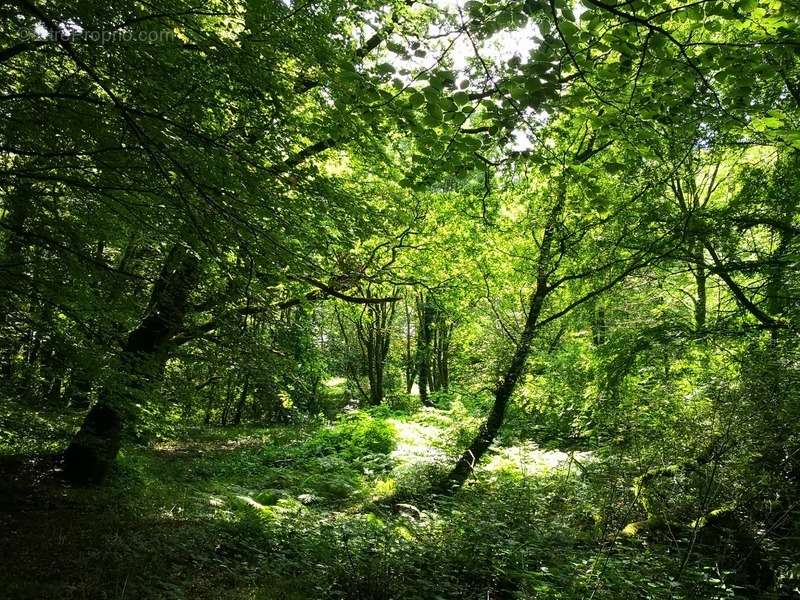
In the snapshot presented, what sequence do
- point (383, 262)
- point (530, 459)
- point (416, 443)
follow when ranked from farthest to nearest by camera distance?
1. point (416, 443)
2. point (530, 459)
3. point (383, 262)

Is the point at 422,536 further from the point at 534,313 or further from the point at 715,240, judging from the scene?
the point at 715,240

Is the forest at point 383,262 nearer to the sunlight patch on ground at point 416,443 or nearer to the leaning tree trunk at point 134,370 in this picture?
the leaning tree trunk at point 134,370

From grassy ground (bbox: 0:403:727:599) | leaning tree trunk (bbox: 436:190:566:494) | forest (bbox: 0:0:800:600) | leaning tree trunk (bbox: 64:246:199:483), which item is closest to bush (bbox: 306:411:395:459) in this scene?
grassy ground (bbox: 0:403:727:599)

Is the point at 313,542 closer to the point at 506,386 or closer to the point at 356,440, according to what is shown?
the point at 506,386

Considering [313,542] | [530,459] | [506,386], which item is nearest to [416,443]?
[530,459]

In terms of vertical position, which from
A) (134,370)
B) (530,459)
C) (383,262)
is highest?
(383,262)

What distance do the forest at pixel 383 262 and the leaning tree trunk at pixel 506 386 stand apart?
0.08 metres

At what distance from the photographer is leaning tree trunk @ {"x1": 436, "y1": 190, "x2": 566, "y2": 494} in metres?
8.63

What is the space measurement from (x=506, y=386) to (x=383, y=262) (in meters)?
3.37

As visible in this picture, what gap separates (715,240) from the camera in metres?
5.83

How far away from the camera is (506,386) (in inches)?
351

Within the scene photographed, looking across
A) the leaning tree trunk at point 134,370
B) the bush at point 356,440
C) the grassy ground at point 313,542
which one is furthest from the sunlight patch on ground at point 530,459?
the leaning tree trunk at point 134,370

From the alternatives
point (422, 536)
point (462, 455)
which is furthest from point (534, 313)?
point (422, 536)

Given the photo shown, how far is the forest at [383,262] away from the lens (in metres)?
2.78
